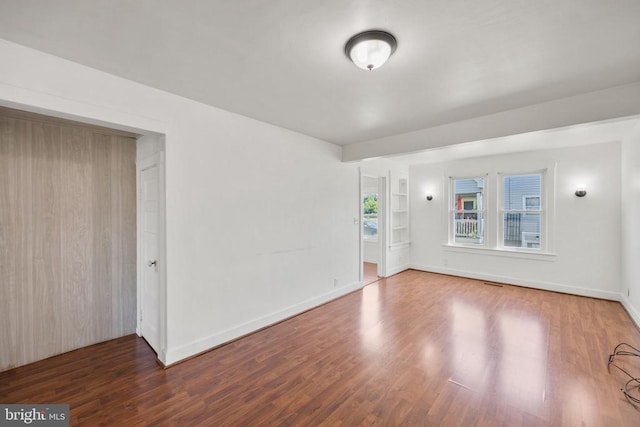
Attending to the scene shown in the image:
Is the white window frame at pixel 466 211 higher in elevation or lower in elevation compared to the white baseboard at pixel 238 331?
higher

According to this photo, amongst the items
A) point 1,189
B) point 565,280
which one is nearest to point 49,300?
point 1,189

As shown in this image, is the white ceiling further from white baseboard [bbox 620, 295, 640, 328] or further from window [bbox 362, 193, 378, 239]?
window [bbox 362, 193, 378, 239]

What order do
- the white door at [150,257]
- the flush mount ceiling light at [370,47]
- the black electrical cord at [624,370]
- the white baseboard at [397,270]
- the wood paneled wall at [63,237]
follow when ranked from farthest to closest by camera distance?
the white baseboard at [397,270], the white door at [150,257], the wood paneled wall at [63,237], the black electrical cord at [624,370], the flush mount ceiling light at [370,47]

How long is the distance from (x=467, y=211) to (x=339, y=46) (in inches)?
207

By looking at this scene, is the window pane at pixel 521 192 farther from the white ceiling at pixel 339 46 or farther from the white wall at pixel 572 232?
the white ceiling at pixel 339 46

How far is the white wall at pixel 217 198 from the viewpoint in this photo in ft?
6.75

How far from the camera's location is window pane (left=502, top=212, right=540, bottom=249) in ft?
16.8

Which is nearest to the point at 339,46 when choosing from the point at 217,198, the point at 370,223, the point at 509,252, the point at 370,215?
the point at 217,198

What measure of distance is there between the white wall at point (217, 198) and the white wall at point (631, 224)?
411 cm

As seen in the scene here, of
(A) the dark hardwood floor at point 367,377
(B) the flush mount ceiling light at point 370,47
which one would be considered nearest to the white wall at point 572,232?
(A) the dark hardwood floor at point 367,377

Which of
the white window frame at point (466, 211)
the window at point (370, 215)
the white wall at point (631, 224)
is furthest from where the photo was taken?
the window at point (370, 215)

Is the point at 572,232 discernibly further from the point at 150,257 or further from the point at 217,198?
the point at 150,257

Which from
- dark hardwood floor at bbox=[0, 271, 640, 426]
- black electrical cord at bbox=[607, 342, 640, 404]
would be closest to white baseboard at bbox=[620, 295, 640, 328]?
dark hardwood floor at bbox=[0, 271, 640, 426]

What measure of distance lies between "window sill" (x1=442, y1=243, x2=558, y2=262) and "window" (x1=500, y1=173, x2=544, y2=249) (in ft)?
0.58
